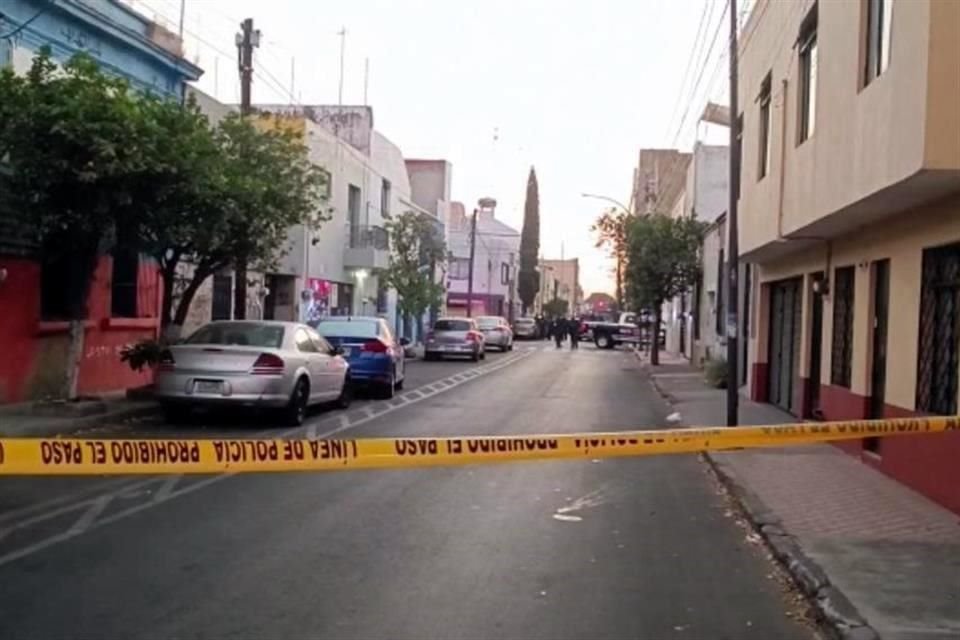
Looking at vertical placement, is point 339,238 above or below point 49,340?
above

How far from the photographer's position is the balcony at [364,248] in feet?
125

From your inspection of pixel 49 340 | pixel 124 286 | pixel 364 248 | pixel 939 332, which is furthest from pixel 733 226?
pixel 364 248

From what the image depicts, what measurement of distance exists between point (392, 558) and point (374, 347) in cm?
1380

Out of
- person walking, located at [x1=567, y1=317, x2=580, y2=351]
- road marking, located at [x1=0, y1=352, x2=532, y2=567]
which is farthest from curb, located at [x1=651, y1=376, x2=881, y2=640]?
person walking, located at [x1=567, y1=317, x2=580, y2=351]

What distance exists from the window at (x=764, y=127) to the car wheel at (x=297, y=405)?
8519 millimetres

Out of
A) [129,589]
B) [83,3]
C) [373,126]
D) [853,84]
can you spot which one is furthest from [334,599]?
[373,126]

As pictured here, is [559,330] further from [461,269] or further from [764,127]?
A: [764,127]

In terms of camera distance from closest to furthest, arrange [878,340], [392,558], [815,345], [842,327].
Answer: [392,558] → [878,340] → [842,327] → [815,345]

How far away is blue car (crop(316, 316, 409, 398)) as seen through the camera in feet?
69.1

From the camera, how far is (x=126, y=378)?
19.6 meters

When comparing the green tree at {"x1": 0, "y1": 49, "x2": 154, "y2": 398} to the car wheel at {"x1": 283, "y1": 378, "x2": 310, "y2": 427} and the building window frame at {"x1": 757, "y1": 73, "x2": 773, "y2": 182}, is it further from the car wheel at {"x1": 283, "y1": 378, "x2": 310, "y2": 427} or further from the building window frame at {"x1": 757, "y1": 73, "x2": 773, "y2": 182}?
the building window frame at {"x1": 757, "y1": 73, "x2": 773, "y2": 182}

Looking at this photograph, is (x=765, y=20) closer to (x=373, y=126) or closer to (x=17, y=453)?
(x=17, y=453)

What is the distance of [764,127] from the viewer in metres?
19.8

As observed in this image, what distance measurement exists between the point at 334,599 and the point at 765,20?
52.5 ft
